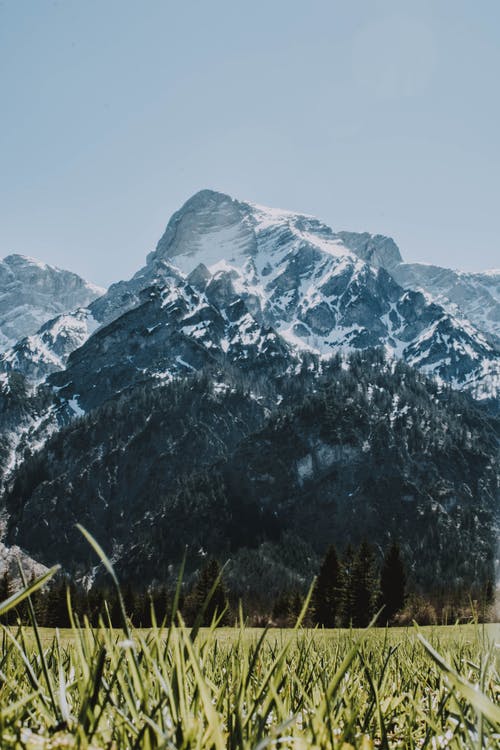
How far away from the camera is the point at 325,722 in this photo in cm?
106

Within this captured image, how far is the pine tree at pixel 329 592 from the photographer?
2037 inches

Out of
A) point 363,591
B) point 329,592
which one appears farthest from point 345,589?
point 329,592

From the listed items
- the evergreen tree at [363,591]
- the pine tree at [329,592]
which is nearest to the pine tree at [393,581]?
the evergreen tree at [363,591]

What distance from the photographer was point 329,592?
2035 inches

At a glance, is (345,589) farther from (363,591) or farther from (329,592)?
(329,592)

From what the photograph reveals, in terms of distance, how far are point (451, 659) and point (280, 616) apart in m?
69.8

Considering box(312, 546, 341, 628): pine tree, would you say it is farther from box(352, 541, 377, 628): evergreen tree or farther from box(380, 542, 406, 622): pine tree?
box(380, 542, 406, 622): pine tree

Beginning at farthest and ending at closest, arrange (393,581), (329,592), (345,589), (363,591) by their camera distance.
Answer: (329,592)
(393,581)
(363,591)
(345,589)

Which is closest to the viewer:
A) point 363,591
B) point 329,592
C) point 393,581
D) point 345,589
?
point 345,589

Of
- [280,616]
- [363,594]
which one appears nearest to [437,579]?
[280,616]

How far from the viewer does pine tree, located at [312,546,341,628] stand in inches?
2037

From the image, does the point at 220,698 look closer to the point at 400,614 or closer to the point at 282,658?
the point at 282,658

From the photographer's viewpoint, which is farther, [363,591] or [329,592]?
[329,592]

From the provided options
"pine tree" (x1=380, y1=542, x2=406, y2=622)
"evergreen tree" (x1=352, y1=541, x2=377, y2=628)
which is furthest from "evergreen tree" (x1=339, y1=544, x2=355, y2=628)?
"pine tree" (x1=380, y1=542, x2=406, y2=622)
